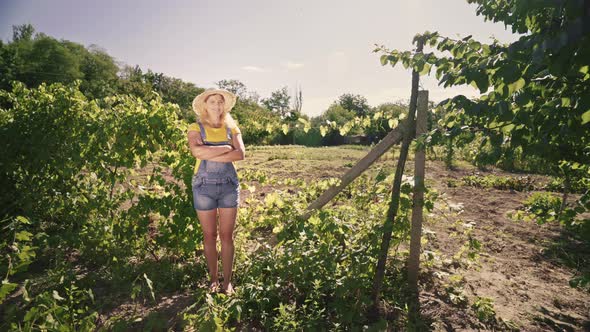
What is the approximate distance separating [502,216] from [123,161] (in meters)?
6.95

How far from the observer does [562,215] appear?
7.59ft

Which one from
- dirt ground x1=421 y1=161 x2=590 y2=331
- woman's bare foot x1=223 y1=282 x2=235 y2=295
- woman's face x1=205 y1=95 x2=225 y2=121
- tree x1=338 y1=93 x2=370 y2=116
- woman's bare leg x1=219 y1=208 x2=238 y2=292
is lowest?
dirt ground x1=421 y1=161 x2=590 y2=331

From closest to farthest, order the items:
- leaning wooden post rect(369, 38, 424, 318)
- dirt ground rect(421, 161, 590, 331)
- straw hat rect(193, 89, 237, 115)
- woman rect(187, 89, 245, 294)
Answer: leaning wooden post rect(369, 38, 424, 318), dirt ground rect(421, 161, 590, 331), woman rect(187, 89, 245, 294), straw hat rect(193, 89, 237, 115)

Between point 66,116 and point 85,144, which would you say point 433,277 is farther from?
point 66,116

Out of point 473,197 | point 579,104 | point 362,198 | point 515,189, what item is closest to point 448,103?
point 579,104

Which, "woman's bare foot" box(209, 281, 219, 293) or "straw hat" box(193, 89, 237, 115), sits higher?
"straw hat" box(193, 89, 237, 115)

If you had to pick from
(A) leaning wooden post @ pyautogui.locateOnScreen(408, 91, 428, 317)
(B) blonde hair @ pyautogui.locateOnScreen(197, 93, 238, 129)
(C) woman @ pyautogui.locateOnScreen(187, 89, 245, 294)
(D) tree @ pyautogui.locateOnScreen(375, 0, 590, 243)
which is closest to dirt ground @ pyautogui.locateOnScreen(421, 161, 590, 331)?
(A) leaning wooden post @ pyautogui.locateOnScreen(408, 91, 428, 317)

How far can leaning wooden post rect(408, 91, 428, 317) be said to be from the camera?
308 centimetres

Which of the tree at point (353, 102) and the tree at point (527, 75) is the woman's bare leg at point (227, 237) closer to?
the tree at point (527, 75)

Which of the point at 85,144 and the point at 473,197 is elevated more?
the point at 85,144

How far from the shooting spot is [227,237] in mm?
3270

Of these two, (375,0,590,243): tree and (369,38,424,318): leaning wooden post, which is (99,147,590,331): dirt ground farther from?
(375,0,590,243): tree

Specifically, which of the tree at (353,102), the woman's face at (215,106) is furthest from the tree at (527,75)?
the tree at (353,102)

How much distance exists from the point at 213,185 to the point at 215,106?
2.63ft
